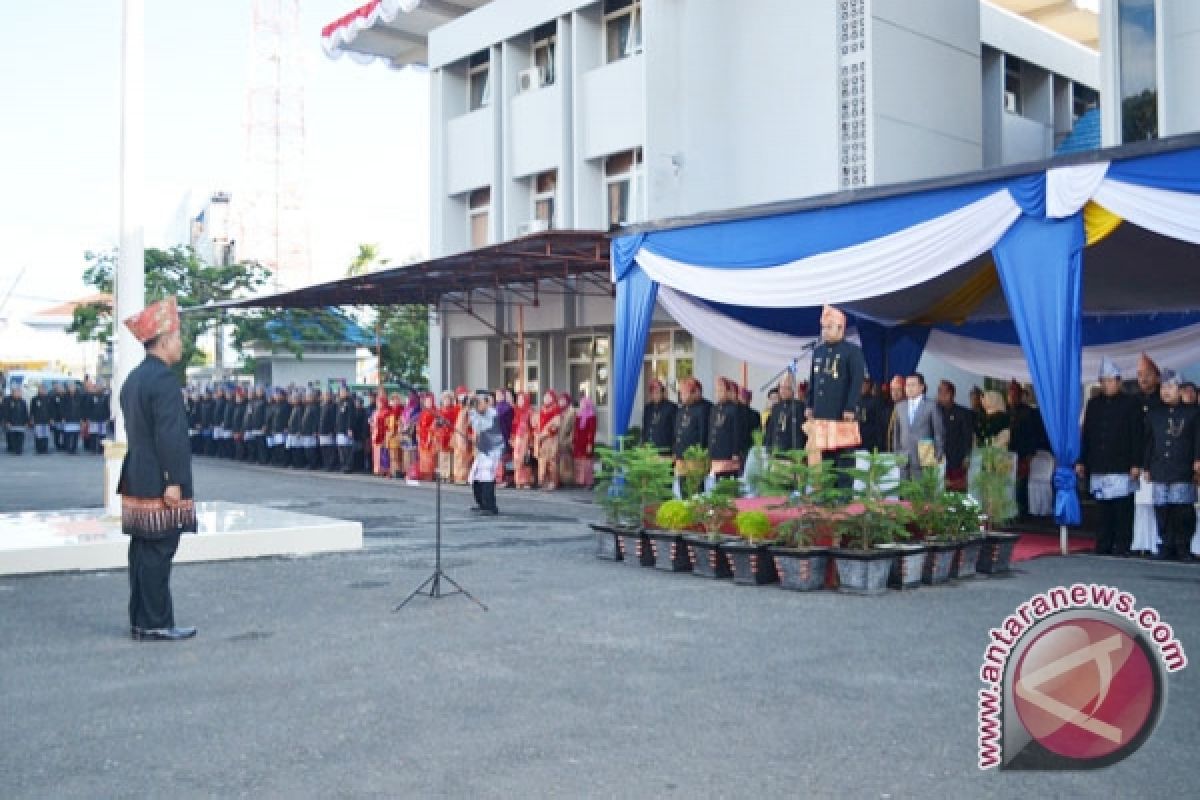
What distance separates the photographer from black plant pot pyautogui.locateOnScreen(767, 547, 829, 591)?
9250 mm

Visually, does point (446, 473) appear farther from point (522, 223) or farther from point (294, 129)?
point (294, 129)

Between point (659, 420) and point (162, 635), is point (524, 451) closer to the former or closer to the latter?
point (659, 420)

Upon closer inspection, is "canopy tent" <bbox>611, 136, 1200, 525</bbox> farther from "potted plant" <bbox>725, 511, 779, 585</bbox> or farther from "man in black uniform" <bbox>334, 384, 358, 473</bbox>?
"man in black uniform" <bbox>334, 384, 358, 473</bbox>

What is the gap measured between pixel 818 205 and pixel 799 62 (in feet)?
29.7

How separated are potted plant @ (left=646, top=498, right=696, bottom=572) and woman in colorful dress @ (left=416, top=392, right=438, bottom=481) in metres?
11.0

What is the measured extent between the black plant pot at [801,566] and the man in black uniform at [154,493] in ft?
14.6

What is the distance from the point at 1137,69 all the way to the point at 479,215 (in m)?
15.1

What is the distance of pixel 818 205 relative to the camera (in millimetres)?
12148

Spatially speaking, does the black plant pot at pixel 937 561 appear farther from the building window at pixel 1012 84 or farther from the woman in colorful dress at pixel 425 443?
the building window at pixel 1012 84

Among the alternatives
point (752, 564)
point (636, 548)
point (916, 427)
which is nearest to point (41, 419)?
point (636, 548)

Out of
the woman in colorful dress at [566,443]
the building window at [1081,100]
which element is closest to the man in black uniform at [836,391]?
the woman in colorful dress at [566,443]

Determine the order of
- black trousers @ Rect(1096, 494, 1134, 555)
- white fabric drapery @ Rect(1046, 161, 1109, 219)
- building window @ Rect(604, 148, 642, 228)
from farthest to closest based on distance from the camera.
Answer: building window @ Rect(604, 148, 642, 228), black trousers @ Rect(1096, 494, 1134, 555), white fabric drapery @ Rect(1046, 161, 1109, 219)

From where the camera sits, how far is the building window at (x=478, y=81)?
27.4 meters

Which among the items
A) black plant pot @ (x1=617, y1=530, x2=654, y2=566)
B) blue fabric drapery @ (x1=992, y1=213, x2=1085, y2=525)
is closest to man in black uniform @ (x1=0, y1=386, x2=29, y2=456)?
black plant pot @ (x1=617, y1=530, x2=654, y2=566)
